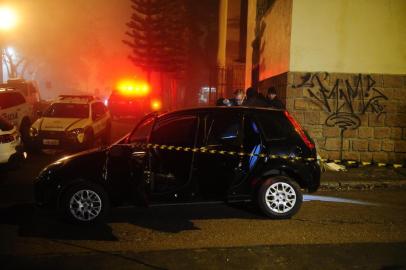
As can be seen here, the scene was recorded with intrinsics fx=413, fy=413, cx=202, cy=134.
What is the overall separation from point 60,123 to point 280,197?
7988 mm

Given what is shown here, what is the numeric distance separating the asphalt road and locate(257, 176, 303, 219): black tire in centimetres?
13

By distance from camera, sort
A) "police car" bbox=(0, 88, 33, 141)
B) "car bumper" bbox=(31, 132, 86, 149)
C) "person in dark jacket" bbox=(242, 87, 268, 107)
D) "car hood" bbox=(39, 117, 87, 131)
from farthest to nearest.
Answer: "police car" bbox=(0, 88, 33, 141)
"car hood" bbox=(39, 117, 87, 131)
"car bumper" bbox=(31, 132, 86, 149)
"person in dark jacket" bbox=(242, 87, 268, 107)

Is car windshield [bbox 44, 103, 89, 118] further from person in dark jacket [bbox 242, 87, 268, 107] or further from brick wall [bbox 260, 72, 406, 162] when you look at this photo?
brick wall [bbox 260, 72, 406, 162]

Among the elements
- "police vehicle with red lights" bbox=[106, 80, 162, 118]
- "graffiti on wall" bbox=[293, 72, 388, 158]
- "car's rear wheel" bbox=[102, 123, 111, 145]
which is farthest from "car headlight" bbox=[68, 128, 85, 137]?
"police vehicle with red lights" bbox=[106, 80, 162, 118]

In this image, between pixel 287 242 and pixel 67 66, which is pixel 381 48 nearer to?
pixel 287 242

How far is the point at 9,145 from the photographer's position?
874 centimetres

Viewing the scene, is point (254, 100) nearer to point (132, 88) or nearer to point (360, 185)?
point (360, 185)

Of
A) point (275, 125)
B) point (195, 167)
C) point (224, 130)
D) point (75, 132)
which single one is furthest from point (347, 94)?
point (75, 132)

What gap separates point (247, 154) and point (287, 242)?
1426 millimetres

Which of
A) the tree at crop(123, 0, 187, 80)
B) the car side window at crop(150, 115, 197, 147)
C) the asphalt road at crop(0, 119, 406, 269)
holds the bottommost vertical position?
the asphalt road at crop(0, 119, 406, 269)

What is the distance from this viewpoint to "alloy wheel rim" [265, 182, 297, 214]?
6027mm

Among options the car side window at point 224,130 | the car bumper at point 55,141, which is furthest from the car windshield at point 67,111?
the car side window at point 224,130

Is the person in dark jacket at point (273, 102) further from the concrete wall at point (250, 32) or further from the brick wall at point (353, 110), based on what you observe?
the concrete wall at point (250, 32)

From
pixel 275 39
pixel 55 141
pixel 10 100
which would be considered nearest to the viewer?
pixel 55 141
